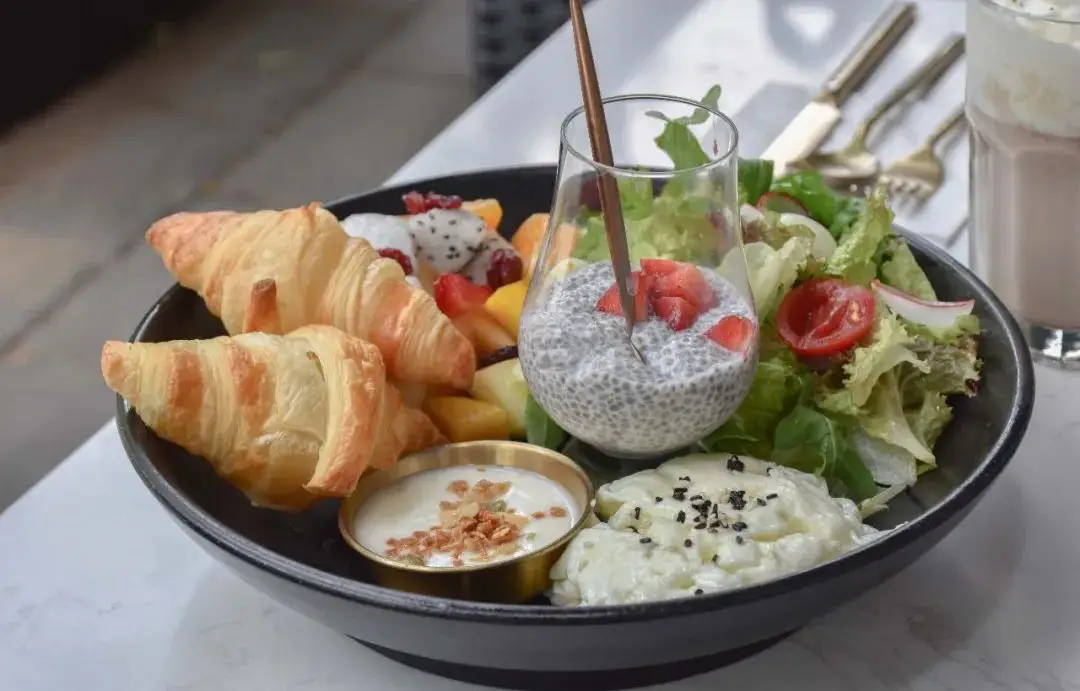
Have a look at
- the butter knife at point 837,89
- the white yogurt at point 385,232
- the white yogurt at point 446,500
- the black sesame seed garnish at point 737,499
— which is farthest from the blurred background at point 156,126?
the black sesame seed garnish at point 737,499

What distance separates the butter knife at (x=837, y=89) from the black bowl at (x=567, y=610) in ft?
1.94

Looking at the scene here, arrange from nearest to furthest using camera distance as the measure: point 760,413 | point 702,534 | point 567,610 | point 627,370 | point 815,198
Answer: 1. point 567,610
2. point 702,534
3. point 627,370
4. point 760,413
5. point 815,198

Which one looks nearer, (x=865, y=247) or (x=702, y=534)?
(x=702, y=534)

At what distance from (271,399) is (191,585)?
0.55 ft

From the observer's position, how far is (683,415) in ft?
3.47

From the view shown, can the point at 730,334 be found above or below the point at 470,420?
above

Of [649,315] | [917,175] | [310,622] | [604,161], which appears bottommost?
[310,622]

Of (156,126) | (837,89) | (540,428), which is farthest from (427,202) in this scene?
(156,126)

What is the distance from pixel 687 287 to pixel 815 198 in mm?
346

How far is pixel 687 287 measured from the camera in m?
1.08

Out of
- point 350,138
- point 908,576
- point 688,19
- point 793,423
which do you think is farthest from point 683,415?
point 350,138

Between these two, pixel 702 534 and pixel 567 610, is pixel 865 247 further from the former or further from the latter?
pixel 567 610

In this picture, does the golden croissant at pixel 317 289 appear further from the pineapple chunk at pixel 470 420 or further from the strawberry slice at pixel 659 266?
the strawberry slice at pixel 659 266

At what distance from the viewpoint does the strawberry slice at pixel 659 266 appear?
1076mm
